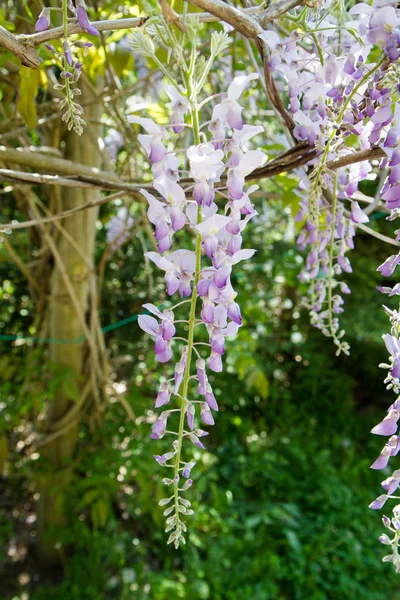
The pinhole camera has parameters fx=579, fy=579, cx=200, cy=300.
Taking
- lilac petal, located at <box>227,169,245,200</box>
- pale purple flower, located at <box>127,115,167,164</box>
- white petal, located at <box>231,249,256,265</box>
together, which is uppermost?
pale purple flower, located at <box>127,115,167,164</box>

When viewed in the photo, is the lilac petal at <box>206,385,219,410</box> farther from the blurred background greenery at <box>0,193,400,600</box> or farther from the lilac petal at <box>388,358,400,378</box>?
the blurred background greenery at <box>0,193,400,600</box>

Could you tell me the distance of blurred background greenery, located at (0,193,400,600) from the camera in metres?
1.92

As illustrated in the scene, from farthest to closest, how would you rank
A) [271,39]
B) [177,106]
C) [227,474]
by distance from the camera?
[227,474] → [271,39] → [177,106]

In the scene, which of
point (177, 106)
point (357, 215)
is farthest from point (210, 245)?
point (357, 215)

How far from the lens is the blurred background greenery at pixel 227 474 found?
6.30ft

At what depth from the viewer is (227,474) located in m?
2.55

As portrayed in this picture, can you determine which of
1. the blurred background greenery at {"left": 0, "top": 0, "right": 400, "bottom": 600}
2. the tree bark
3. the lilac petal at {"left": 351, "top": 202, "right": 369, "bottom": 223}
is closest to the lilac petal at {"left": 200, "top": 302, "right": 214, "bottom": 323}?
the lilac petal at {"left": 351, "top": 202, "right": 369, "bottom": 223}

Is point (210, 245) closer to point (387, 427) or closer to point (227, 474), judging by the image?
point (387, 427)

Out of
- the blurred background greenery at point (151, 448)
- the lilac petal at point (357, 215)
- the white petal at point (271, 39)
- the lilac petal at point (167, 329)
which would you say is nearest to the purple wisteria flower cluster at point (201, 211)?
the lilac petal at point (167, 329)

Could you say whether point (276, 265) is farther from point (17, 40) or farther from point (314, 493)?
point (17, 40)

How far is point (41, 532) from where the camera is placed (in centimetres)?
213

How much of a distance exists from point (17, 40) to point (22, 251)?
1683mm

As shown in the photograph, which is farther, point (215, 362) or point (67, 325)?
point (67, 325)

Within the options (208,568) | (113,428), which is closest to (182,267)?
(113,428)
